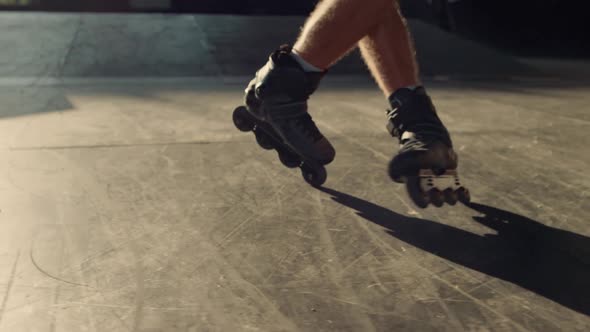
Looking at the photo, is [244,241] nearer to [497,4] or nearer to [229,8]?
[229,8]

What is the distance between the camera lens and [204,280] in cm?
140

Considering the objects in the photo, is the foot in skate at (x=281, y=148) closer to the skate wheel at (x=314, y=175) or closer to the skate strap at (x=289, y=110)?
the skate wheel at (x=314, y=175)

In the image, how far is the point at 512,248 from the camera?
5.32 feet

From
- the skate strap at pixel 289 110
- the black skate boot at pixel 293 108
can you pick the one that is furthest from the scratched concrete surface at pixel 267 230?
the skate strap at pixel 289 110

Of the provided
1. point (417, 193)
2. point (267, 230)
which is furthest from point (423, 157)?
point (267, 230)

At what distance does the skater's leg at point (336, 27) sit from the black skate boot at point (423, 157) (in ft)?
0.74

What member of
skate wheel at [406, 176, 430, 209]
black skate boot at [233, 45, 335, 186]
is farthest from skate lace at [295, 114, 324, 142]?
skate wheel at [406, 176, 430, 209]

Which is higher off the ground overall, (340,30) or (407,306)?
(340,30)

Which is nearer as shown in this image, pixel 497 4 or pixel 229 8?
pixel 229 8

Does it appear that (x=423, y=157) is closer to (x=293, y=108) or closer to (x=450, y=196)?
(x=450, y=196)

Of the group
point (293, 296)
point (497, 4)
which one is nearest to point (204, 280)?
point (293, 296)

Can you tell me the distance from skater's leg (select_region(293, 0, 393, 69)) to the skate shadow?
0.42 meters

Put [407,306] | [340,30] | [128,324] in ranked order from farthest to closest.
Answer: [340,30], [407,306], [128,324]

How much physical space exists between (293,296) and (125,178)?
0.89 meters
